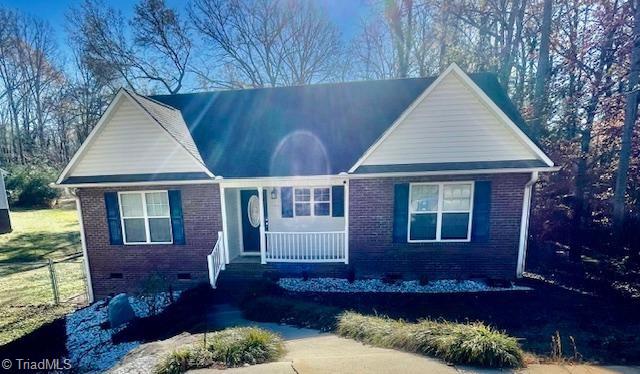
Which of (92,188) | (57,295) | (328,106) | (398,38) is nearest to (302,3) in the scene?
(398,38)

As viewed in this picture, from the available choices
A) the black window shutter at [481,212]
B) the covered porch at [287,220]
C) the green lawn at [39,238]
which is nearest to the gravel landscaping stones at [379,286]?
the covered porch at [287,220]

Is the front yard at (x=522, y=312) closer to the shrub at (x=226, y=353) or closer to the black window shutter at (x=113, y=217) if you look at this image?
the shrub at (x=226, y=353)

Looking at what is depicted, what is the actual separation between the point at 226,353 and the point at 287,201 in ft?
19.5

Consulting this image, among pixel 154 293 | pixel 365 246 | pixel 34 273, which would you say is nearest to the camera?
pixel 154 293

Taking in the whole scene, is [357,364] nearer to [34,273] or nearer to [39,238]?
[34,273]

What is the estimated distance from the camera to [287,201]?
9.88m

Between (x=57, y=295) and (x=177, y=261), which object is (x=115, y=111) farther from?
(x=57, y=295)

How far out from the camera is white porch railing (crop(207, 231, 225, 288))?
27.5 ft

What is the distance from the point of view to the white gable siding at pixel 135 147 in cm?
897

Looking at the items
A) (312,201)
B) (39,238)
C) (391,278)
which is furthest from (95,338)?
(39,238)

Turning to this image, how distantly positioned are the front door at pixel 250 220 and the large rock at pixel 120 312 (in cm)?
361

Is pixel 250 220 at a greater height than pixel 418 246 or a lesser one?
greater

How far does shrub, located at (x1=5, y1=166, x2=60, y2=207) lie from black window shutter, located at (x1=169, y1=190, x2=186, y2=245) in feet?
83.4

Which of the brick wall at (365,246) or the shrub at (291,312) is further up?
the brick wall at (365,246)
